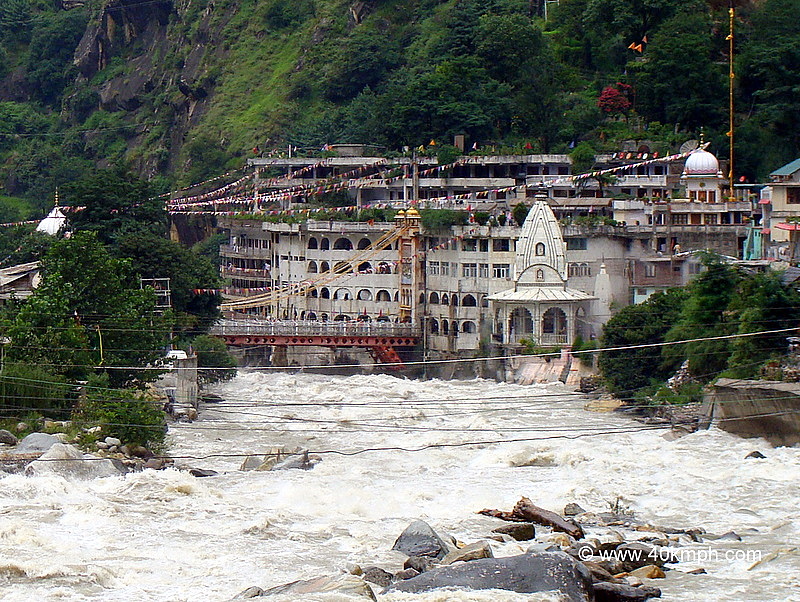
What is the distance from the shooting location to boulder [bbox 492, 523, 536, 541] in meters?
37.5

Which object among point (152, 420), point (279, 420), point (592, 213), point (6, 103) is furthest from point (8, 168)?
point (152, 420)

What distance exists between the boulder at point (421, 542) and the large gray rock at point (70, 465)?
31.4ft

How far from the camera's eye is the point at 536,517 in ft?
128

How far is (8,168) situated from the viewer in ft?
380

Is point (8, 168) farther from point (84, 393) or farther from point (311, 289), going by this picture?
point (84, 393)

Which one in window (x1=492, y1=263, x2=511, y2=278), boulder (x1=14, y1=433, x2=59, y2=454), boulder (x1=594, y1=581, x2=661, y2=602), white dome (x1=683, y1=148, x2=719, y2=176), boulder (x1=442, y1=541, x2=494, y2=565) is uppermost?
white dome (x1=683, y1=148, x2=719, y2=176)

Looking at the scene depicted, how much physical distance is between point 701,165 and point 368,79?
28192 mm

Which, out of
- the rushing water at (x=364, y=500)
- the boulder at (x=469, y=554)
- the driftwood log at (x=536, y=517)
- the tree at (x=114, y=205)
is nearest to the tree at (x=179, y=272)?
the tree at (x=114, y=205)

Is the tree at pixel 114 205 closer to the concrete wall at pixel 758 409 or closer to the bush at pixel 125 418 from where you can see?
the bush at pixel 125 418

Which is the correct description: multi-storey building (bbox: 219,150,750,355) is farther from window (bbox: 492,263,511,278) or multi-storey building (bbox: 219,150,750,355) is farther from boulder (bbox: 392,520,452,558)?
boulder (bbox: 392,520,452,558)

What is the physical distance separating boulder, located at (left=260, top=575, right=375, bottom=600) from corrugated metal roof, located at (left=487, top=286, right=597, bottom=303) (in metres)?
35.2

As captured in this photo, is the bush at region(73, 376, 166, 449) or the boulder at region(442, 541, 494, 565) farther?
the bush at region(73, 376, 166, 449)

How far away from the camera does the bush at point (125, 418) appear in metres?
46.7

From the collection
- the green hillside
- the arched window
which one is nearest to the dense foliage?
the arched window
